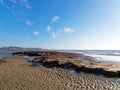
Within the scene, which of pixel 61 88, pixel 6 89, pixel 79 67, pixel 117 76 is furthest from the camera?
pixel 79 67

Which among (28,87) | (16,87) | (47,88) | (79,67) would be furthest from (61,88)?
(79,67)

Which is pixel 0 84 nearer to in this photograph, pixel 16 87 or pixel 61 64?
pixel 16 87

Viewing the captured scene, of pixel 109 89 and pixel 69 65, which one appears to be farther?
pixel 69 65

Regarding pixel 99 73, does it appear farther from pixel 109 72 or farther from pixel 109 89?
pixel 109 89

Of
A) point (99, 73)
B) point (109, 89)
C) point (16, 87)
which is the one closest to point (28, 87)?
point (16, 87)

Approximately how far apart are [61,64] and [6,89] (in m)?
11.1

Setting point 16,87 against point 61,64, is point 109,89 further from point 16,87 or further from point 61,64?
point 61,64

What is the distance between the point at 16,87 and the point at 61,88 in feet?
10.5

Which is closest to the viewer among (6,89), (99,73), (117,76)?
(6,89)

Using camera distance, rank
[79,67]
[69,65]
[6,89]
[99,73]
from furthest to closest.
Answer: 1. [69,65]
2. [79,67]
3. [99,73]
4. [6,89]

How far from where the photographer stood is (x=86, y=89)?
884cm

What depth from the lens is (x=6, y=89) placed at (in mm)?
8422

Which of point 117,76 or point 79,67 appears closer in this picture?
point 117,76

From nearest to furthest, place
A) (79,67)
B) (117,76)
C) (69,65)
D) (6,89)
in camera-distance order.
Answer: (6,89) → (117,76) → (79,67) → (69,65)
